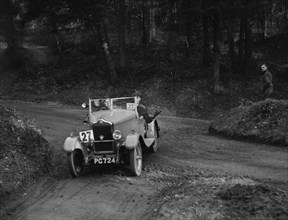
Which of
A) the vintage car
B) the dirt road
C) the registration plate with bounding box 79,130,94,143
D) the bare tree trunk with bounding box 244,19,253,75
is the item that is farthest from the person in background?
the registration plate with bounding box 79,130,94,143

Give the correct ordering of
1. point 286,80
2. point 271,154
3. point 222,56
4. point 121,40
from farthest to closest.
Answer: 1. point 222,56
2. point 121,40
3. point 286,80
4. point 271,154

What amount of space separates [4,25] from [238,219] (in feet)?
104

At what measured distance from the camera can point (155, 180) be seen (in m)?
10.4

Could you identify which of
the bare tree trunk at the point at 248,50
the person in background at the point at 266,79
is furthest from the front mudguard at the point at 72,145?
the bare tree trunk at the point at 248,50

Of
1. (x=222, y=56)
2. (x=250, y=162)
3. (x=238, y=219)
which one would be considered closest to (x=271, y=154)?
(x=250, y=162)

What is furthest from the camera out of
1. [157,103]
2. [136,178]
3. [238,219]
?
[157,103]

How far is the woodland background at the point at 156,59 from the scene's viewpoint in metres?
23.8

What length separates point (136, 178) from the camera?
1052 centimetres

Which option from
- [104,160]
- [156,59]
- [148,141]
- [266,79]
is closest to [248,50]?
[156,59]

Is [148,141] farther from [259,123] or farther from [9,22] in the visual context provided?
[9,22]

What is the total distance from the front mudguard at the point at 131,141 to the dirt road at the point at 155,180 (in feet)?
2.51

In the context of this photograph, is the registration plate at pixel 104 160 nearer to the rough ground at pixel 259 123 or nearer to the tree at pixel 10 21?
the rough ground at pixel 259 123

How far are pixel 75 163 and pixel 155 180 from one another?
7.40 feet

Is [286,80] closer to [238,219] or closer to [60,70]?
[60,70]
